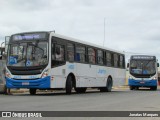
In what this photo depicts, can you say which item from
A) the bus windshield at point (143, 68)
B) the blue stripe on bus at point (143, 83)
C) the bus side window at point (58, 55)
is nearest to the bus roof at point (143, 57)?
the bus windshield at point (143, 68)

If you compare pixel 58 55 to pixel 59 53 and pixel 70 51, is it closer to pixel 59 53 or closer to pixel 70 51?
pixel 59 53

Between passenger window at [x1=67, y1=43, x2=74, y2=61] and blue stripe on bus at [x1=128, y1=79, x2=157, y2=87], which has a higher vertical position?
passenger window at [x1=67, y1=43, x2=74, y2=61]

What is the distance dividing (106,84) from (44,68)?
9.42m

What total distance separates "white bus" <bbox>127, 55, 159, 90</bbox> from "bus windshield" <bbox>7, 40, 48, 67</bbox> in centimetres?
1886

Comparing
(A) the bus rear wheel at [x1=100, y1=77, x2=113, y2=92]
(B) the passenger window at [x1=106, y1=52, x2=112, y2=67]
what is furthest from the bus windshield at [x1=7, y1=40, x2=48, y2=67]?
(A) the bus rear wheel at [x1=100, y1=77, x2=113, y2=92]

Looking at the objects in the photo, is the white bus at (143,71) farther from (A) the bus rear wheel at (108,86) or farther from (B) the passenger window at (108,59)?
(B) the passenger window at (108,59)

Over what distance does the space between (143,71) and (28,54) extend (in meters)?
19.5

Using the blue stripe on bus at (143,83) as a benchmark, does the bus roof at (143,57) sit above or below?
above

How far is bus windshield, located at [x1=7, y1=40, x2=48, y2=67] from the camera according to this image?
21719mm

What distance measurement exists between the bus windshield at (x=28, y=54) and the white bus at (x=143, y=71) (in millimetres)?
18863

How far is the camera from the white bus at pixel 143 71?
39.3m

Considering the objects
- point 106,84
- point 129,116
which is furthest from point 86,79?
point 129,116

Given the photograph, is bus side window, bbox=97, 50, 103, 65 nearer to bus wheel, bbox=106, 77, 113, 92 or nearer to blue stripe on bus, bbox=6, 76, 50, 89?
bus wheel, bbox=106, 77, 113, 92

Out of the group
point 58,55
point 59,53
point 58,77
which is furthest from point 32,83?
point 59,53
